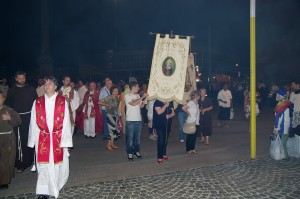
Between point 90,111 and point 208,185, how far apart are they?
18.7 feet

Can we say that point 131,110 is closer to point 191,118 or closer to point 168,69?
point 168,69

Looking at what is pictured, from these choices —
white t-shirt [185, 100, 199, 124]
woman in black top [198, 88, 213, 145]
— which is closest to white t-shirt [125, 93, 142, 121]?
white t-shirt [185, 100, 199, 124]

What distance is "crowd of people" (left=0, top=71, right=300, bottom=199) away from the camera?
4.83 metres

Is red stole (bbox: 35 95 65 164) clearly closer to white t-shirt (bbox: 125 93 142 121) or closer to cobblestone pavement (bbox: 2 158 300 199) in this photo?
cobblestone pavement (bbox: 2 158 300 199)

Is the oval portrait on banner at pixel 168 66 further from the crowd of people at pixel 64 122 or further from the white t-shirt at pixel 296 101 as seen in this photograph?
the white t-shirt at pixel 296 101

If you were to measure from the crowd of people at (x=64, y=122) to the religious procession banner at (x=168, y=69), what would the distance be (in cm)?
23

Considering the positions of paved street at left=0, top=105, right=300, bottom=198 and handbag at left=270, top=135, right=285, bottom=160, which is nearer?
paved street at left=0, top=105, right=300, bottom=198

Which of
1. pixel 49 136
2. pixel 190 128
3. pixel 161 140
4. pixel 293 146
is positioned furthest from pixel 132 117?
pixel 293 146

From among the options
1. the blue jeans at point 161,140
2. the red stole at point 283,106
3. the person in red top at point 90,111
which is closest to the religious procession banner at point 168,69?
the blue jeans at point 161,140

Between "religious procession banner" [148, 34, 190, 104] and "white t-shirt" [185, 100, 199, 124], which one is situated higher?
"religious procession banner" [148, 34, 190, 104]

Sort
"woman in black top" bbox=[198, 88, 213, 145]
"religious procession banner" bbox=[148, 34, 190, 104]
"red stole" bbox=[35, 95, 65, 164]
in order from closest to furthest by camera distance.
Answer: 1. "red stole" bbox=[35, 95, 65, 164]
2. "religious procession banner" bbox=[148, 34, 190, 104]
3. "woman in black top" bbox=[198, 88, 213, 145]

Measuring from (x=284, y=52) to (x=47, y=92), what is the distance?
26.8m

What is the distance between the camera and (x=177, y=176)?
6.11 m

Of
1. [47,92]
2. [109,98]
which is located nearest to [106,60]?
[109,98]
